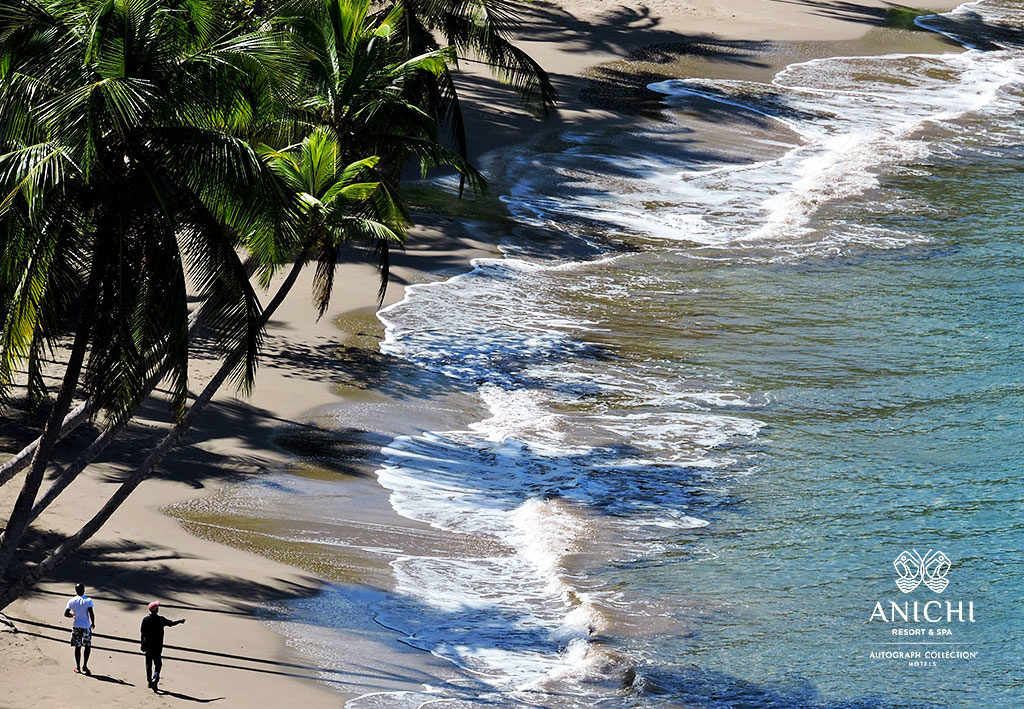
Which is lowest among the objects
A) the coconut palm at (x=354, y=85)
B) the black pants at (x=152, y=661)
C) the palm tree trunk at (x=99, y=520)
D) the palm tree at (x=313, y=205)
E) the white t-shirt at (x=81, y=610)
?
the black pants at (x=152, y=661)

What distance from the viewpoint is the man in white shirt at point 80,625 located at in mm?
11766

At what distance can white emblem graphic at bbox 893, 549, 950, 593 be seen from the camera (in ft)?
53.0

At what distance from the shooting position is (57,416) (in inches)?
402

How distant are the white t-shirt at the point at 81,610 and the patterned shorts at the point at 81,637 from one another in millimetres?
45

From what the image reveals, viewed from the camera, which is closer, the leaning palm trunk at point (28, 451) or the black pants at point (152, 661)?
the leaning palm trunk at point (28, 451)

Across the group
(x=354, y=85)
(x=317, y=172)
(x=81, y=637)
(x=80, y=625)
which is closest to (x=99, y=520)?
(x=80, y=625)

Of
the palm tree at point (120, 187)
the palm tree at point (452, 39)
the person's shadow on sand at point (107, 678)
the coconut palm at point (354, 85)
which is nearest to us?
the palm tree at point (120, 187)

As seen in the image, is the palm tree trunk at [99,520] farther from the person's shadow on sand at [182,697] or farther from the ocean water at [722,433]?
the ocean water at [722,433]

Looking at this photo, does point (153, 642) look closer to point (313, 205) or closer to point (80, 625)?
point (80, 625)

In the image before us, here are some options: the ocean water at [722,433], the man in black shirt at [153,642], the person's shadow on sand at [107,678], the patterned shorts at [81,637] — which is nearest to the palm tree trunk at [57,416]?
the patterned shorts at [81,637]

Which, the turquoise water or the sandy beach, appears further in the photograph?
the turquoise water

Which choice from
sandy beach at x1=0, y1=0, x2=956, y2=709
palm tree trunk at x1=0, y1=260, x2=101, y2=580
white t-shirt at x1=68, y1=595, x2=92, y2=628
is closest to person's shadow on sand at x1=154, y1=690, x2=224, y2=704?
sandy beach at x1=0, y1=0, x2=956, y2=709

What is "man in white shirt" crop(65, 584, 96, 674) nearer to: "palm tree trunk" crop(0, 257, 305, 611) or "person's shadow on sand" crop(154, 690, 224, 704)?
"palm tree trunk" crop(0, 257, 305, 611)

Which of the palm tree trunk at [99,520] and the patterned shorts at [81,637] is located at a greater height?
the palm tree trunk at [99,520]
